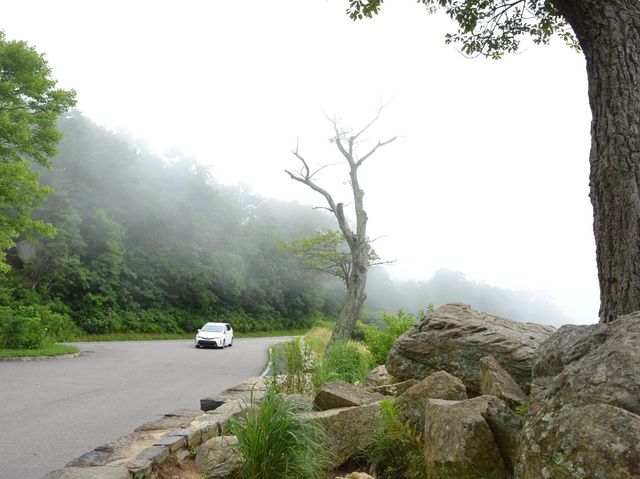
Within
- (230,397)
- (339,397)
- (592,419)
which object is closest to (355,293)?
(230,397)

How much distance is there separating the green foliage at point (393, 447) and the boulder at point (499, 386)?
0.65m

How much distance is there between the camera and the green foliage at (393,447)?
3.91m

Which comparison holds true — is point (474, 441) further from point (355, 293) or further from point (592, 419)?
point (355, 293)

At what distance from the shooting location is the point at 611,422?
2.04 metres

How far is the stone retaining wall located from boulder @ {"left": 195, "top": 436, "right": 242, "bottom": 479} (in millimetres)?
278

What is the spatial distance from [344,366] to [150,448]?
5.17 meters

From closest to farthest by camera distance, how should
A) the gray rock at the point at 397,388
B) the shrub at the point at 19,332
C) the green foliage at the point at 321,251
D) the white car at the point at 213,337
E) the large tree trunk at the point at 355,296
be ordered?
the gray rock at the point at 397,388, the large tree trunk at the point at 355,296, the shrub at the point at 19,332, the green foliage at the point at 321,251, the white car at the point at 213,337

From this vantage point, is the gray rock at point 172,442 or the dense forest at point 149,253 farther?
the dense forest at point 149,253

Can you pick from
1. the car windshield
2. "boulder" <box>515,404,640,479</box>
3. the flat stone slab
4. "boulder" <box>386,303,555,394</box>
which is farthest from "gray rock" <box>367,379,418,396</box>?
→ the car windshield

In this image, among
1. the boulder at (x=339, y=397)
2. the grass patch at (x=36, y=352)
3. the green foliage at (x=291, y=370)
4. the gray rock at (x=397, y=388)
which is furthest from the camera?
the grass patch at (x=36, y=352)

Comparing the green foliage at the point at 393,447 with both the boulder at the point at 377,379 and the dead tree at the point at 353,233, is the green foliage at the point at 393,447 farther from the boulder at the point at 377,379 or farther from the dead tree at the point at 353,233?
the dead tree at the point at 353,233

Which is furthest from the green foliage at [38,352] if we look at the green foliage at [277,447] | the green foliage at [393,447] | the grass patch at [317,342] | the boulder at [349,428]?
the green foliage at [393,447]

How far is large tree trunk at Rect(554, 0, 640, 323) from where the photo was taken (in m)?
4.21

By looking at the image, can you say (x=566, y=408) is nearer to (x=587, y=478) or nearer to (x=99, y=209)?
(x=587, y=478)
